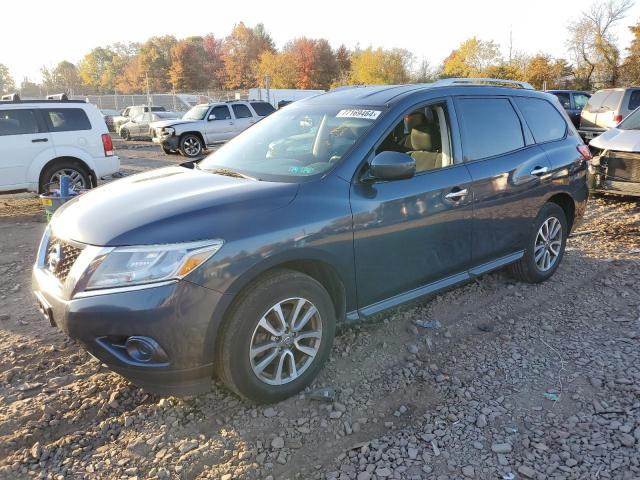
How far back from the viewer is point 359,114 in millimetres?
3646

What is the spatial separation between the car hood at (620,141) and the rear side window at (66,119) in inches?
340

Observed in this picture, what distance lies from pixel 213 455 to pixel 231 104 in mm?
16094

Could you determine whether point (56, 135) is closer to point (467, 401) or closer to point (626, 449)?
point (467, 401)

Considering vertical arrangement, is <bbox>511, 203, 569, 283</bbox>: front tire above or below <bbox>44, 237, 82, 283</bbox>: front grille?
below

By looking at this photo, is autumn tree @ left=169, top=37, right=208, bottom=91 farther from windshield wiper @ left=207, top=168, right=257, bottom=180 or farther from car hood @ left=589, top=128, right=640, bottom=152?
windshield wiper @ left=207, top=168, right=257, bottom=180

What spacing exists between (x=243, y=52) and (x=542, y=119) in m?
75.2

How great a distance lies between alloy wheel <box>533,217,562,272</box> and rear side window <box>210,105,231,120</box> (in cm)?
1399

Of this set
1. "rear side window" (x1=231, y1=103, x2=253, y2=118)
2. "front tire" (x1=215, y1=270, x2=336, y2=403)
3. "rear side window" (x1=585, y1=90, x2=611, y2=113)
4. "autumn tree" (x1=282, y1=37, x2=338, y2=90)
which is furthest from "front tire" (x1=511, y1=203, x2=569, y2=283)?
"autumn tree" (x1=282, y1=37, x2=338, y2=90)

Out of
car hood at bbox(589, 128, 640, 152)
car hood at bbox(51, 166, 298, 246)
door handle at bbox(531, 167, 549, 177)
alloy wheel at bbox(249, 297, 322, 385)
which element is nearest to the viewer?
car hood at bbox(51, 166, 298, 246)

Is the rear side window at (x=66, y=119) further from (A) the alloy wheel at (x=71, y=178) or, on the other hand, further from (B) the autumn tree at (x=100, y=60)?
(B) the autumn tree at (x=100, y=60)

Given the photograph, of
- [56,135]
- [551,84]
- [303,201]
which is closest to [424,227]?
[303,201]

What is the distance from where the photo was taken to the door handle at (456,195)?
3742 mm

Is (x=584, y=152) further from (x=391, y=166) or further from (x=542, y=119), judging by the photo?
(x=391, y=166)

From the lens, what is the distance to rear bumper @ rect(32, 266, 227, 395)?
253 centimetres
